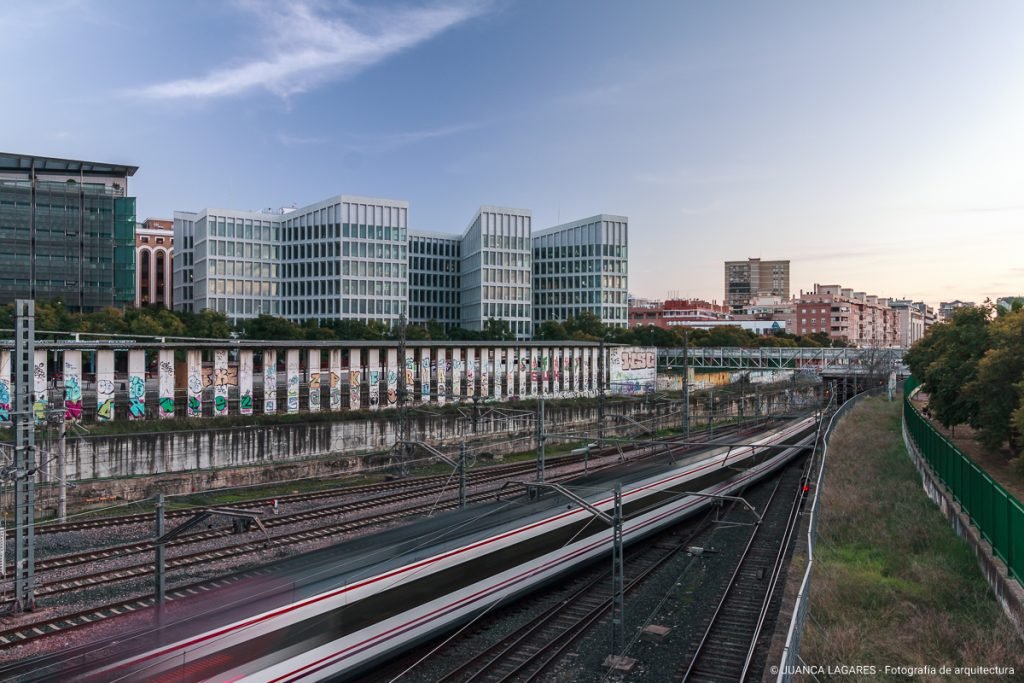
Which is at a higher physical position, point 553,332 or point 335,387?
point 553,332

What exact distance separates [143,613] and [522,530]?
7.09 metres

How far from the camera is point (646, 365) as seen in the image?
218 feet

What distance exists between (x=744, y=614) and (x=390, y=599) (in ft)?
26.6

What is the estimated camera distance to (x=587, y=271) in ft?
320

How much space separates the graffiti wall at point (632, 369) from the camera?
201 feet

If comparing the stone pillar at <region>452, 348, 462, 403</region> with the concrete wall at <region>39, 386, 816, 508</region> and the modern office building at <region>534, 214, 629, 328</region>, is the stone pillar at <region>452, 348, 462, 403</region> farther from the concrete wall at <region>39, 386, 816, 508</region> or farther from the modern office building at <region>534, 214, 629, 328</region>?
the modern office building at <region>534, 214, 629, 328</region>

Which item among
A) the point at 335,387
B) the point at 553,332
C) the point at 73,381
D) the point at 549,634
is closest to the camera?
the point at 549,634

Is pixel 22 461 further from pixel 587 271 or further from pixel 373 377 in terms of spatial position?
pixel 587 271

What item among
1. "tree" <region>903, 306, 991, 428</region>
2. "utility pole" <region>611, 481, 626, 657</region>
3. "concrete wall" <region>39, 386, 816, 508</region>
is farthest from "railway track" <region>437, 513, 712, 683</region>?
"tree" <region>903, 306, 991, 428</region>

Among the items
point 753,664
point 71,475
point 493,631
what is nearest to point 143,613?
point 493,631

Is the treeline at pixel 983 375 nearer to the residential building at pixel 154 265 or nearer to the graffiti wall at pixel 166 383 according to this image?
the graffiti wall at pixel 166 383

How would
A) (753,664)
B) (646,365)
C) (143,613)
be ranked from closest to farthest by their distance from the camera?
1. (143,613)
2. (753,664)
3. (646,365)

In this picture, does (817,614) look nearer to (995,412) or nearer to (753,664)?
(753,664)

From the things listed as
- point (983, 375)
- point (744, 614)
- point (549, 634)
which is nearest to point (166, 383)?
point (549, 634)
